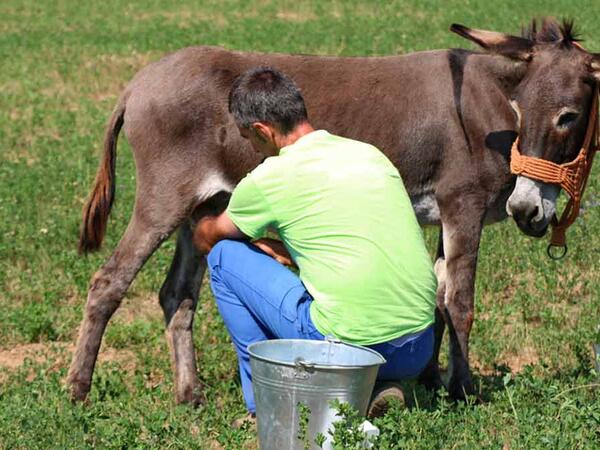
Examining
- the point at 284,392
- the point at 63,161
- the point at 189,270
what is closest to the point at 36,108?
the point at 63,161

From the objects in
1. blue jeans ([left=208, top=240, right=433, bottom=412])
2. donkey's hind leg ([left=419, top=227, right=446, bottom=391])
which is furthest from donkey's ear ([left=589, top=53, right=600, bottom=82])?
blue jeans ([left=208, top=240, right=433, bottom=412])

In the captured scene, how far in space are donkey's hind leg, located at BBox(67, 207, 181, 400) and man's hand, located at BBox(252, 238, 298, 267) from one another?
2.90 feet

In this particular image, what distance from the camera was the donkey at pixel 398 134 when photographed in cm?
557

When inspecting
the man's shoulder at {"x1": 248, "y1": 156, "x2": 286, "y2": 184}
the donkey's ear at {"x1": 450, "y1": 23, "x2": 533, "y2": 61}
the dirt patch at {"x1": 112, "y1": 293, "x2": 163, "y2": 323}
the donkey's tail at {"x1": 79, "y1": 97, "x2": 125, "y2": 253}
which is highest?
the donkey's ear at {"x1": 450, "y1": 23, "x2": 533, "y2": 61}

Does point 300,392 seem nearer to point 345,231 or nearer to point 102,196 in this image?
point 345,231

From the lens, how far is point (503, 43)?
5.66 m

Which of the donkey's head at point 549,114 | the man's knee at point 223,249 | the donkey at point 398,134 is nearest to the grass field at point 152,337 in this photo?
the donkey at point 398,134

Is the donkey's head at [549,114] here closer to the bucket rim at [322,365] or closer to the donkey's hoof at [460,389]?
the donkey's hoof at [460,389]

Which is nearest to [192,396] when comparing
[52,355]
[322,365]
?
[52,355]

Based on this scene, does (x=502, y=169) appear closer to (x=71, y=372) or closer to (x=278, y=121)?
(x=278, y=121)

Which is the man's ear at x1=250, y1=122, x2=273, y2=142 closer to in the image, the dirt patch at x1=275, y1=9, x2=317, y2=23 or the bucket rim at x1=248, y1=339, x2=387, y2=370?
the bucket rim at x1=248, y1=339, x2=387, y2=370

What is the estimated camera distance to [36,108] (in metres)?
15.4

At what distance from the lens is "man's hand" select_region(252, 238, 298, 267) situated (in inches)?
193

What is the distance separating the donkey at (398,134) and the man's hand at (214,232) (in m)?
0.68
